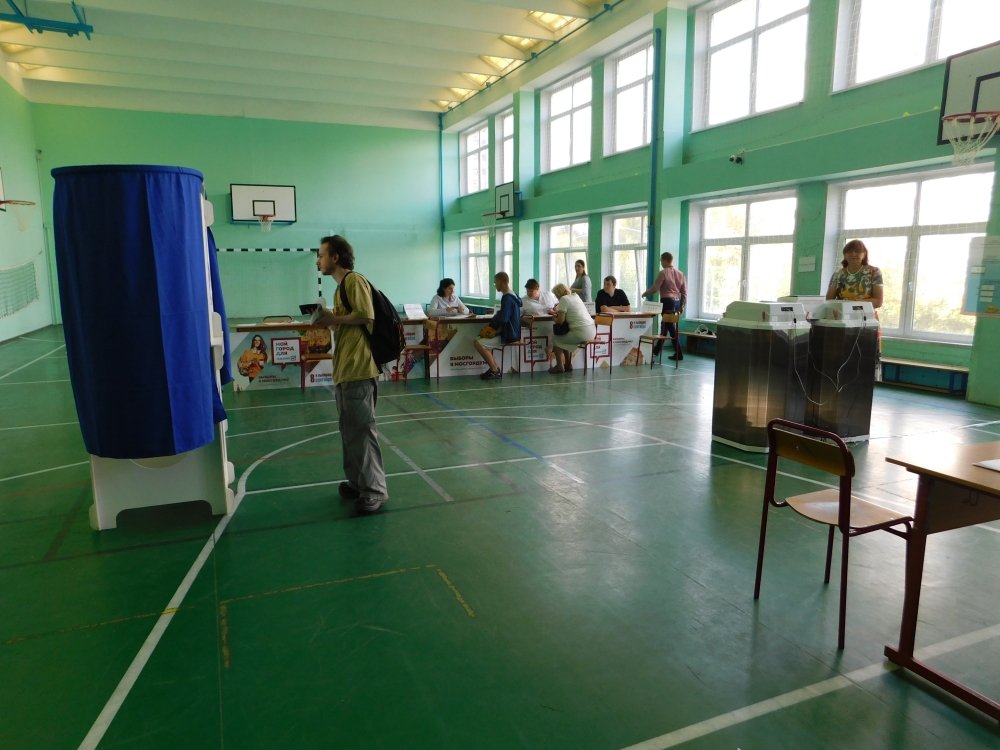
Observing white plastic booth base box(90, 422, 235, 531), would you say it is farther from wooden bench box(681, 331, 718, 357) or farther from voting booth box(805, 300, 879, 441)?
wooden bench box(681, 331, 718, 357)

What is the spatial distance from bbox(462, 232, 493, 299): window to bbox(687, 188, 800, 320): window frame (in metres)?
8.57

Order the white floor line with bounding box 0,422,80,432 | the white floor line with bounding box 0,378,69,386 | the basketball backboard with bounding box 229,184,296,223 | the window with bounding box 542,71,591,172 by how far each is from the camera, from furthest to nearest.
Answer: the basketball backboard with bounding box 229,184,296,223
the window with bounding box 542,71,591,172
the white floor line with bounding box 0,378,69,386
the white floor line with bounding box 0,422,80,432

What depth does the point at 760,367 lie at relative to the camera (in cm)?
569

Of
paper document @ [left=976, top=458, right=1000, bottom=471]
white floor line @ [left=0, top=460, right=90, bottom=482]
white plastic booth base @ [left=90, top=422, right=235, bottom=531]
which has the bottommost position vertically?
white floor line @ [left=0, top=460, right=90, bottom=482]

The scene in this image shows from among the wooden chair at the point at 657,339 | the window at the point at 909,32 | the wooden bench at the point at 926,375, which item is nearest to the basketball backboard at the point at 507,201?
the wooden chair at the point at 657,339

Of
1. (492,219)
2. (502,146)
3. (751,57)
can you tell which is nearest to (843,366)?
(751,57)

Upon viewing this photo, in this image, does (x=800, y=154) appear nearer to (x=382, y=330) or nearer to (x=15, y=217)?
(x=382, y=330)

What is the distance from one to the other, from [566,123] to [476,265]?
6485 millimetres

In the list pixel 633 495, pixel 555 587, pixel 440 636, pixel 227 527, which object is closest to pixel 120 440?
pixel 227 527

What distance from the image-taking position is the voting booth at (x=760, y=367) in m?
5.64

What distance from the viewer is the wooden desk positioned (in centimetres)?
250

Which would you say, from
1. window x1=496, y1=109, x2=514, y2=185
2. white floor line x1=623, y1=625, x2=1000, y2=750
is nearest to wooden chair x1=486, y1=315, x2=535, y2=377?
white floor line x1=623, y1=625, x2=1000, y2=750

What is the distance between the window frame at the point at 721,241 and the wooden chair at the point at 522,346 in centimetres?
431

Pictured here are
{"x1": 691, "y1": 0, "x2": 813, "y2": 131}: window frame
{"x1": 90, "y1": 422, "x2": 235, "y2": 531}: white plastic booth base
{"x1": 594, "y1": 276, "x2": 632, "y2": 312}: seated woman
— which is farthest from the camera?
{"x1": 594, "y1": 276, "x2": 632, "y2": 312}: seated woman
